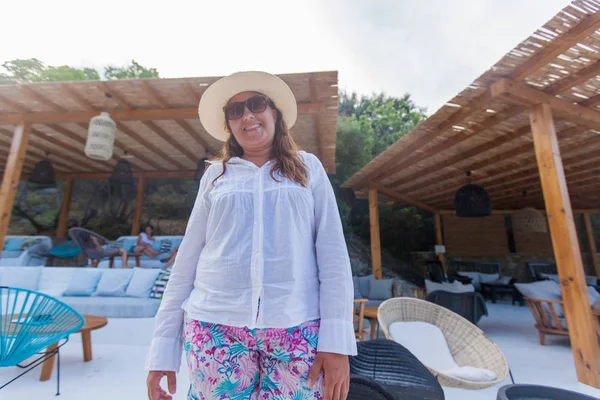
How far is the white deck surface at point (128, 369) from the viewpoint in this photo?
7.39 feet

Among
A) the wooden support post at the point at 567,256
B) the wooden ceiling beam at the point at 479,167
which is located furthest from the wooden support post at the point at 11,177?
the wooden ceiling beam at the point at 479,167

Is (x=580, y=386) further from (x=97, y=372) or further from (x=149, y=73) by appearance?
(x=149, y=73)

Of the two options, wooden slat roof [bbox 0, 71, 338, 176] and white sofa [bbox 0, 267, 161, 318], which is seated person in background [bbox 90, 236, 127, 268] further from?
wooden slat roof [bbox 0, 71, 338, 176]

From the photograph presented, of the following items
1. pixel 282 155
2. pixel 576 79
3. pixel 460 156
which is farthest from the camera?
pixel 460 156

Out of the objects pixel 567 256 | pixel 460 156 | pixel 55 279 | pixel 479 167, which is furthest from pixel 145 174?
pixel 567 256

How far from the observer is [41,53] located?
1156cm

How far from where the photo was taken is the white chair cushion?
2.08m

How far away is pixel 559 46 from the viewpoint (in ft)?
7.66

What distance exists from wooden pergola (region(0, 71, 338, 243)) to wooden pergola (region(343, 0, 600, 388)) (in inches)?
51.1

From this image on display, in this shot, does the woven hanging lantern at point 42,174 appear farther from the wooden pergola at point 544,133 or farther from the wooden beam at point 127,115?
the wooden pergola at point 544,133

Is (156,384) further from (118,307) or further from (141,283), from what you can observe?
(141,283)

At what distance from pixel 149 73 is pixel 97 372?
1267 cm

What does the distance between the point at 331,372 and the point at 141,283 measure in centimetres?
422

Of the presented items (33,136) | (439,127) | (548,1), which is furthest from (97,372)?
(548,1)
